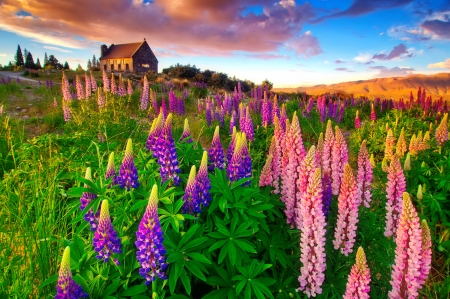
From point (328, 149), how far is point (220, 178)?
1.12m

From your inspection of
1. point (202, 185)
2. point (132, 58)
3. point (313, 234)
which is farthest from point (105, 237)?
point (132, 58)

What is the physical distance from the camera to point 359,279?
1789mm

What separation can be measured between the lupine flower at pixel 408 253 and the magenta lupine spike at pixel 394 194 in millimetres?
639

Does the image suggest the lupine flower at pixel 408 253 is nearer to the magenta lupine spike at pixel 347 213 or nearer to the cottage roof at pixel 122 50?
the magenta lupine spike at pixel 347 213

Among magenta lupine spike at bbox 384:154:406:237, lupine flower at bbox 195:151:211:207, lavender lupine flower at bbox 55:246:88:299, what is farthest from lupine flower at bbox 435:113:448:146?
lavender lupine flower at bbox 55:246:88:299

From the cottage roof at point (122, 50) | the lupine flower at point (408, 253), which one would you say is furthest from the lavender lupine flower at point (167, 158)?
the cottage roof at point (122, 50)

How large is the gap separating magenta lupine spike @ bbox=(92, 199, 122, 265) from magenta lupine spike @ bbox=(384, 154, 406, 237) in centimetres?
211

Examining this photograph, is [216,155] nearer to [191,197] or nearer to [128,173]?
[191,197]

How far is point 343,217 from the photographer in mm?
2146

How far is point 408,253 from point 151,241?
152 centimetres

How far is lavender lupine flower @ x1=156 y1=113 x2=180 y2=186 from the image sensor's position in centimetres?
225

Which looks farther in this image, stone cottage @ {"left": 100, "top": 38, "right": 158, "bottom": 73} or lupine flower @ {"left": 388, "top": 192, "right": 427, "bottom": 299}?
stone cottage @ {"left": 100, "top": 38, "right": 158, "bottom": 73}

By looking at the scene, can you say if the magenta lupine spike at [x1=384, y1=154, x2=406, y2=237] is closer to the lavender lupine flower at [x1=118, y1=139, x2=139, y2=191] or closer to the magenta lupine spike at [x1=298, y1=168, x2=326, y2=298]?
the magenta lupine spike at [x1=298, y1=168, x2=326, y2=298]

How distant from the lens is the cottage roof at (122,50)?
51281 mm
